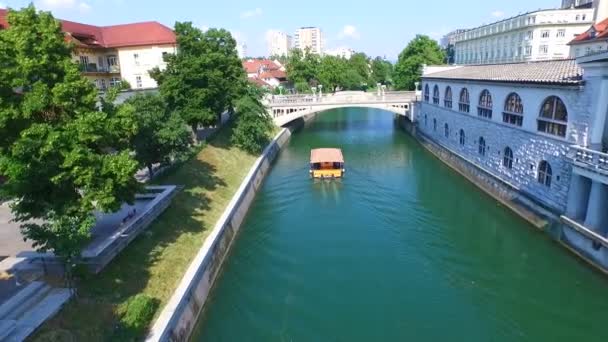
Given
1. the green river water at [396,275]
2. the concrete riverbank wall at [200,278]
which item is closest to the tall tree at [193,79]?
the concrete riverbank wall at [200,278]

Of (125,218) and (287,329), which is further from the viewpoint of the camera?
(125,218)

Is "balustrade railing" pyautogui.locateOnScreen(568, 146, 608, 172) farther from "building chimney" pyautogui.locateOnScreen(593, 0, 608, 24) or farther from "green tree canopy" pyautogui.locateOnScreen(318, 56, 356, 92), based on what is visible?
"green tree canopy" pyautogui.locateOnScreen(318, 56, 356, 92)

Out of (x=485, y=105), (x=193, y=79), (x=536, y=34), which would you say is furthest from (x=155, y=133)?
(x=536, y=34)

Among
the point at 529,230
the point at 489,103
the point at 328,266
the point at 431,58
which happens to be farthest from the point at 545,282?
the point at 431,58

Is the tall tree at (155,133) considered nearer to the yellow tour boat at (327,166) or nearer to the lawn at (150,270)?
the lawn at (150,270)

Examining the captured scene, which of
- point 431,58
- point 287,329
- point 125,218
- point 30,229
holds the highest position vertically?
point 431,58

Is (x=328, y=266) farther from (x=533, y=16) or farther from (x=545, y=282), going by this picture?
(x=533, y=16)
